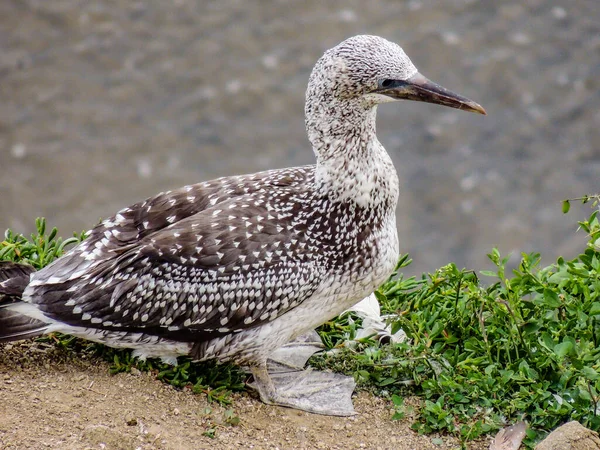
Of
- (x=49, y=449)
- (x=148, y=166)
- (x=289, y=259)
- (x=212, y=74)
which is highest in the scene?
(x=212, y=74)

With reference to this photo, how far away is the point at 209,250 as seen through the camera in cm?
570

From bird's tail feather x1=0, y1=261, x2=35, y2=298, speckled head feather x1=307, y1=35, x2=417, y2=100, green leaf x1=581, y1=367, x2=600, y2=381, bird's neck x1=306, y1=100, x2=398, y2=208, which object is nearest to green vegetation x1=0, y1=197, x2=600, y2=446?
green leaf x1=581, y1=367, x2=600, y2=381

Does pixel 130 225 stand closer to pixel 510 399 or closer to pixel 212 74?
pixel 510 399

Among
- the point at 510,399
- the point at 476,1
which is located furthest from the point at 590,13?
the point at 510,399

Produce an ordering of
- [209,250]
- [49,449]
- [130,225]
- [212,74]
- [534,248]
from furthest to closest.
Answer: [212,74], [534,248], [130,225], [209,250], [49,449]

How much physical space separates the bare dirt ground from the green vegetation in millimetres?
91

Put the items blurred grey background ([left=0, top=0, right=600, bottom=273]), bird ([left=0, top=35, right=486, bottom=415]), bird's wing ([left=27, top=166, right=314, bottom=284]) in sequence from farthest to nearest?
blurred grey background ([left=0, top=0, right=600, bottom=273])
bird's wing ([left=27, top=166, right=314, bottom=284])
bird ([left=0, top=35, right=486, bottom=415])

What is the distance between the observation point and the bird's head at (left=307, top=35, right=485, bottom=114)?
5.55 metres

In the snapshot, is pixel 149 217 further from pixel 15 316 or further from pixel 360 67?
pixel 360 67

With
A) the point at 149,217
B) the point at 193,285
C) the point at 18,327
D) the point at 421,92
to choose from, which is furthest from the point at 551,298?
the point at 18,327

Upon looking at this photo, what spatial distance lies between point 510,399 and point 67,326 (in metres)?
2.61

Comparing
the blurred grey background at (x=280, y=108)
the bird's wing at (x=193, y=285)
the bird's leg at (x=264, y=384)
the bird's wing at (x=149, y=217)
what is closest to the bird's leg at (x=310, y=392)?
the bird's leg at (x=264, y=384)

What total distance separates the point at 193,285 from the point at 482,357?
1.80 m

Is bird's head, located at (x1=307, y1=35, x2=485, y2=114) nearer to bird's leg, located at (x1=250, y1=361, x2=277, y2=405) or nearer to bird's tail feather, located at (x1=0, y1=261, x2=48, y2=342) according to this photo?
bird's leg, located at (x1=250, y1=361, x2=277, y2=405)
